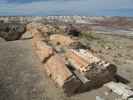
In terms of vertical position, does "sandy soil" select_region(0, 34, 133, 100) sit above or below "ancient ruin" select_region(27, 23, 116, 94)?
below

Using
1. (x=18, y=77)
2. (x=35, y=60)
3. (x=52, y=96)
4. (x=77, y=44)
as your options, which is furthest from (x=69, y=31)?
(x=52, y=96)

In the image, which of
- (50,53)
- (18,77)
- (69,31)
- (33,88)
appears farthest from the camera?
(69,31)

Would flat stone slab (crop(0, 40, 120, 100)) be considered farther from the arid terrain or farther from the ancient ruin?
the ancient ruin

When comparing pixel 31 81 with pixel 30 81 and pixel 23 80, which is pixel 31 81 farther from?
pixel 23 80

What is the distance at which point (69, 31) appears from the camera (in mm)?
18375

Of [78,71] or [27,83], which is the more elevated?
[78,71]

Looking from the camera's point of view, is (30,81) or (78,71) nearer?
(78,71)

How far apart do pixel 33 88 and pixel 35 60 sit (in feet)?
9.32

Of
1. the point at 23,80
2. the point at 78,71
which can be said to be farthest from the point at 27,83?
the point at 78,71

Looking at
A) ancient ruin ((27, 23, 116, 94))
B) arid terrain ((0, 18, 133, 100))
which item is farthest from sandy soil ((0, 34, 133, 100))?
ancient ruin ((27, 23, 116, 94))

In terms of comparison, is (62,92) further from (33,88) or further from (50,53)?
(50,53)

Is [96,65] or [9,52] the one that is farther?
[9,52]

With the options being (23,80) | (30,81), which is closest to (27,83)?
(30,81)

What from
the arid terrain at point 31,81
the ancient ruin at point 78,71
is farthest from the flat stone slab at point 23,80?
the ancient ruin at point 78,71
